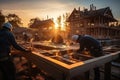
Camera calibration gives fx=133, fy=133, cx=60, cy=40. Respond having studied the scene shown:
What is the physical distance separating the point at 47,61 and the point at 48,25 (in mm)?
40658

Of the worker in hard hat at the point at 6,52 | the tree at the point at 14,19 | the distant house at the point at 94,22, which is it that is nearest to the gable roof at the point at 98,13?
the distant house at the point at 94,22

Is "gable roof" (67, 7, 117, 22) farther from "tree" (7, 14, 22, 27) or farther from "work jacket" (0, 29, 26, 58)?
"tree" (7, 14, 22, 27)

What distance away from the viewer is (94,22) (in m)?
29.0

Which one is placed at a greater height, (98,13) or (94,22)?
(98,13)

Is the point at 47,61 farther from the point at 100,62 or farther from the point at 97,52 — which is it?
the point at 97,52

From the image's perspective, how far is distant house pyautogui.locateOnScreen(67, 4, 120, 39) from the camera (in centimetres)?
2794

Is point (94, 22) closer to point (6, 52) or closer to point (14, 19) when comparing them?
point (6, 52)

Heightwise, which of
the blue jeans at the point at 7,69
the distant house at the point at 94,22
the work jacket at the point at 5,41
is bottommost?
the blue jeans at the point at 7,69

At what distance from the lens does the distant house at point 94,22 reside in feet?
91.7


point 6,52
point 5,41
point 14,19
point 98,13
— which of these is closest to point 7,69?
point 6,52

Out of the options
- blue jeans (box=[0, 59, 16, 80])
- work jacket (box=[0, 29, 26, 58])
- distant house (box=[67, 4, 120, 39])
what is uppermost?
distant house (box=[67, 4, 120, 39])

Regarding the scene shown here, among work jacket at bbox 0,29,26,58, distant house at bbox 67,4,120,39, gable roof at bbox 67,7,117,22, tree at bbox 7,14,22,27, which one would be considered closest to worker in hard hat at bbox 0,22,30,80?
work jacket at bbox 0,29,26,58

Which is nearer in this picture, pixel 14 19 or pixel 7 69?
pixel 7 69

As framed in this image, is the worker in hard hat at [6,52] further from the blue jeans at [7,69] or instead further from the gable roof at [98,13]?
the gable roof at [98,13]
